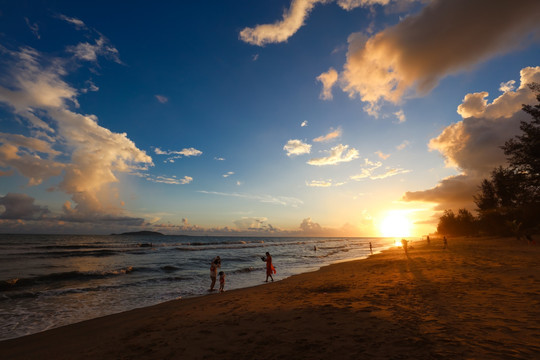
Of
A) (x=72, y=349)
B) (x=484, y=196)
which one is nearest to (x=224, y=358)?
(x=72, y=349)

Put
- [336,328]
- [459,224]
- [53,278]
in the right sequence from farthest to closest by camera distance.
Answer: [459,224]
[53,278]
[336,328]

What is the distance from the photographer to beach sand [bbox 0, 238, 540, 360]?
15.4ft

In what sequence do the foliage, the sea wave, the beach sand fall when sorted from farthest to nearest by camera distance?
the foliage < the sea wave < the beach sand

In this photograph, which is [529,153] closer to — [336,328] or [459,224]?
[336,328]

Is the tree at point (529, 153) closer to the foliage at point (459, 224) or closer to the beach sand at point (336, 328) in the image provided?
the beach sand at point (336, 328)

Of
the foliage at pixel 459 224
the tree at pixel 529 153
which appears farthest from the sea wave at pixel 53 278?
the foliage at pixel 459 224

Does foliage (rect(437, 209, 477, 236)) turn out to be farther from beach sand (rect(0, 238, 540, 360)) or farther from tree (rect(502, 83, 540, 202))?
beach sand (rect(0, 238, 540, 360))

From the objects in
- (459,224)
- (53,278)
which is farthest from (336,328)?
(459,224)

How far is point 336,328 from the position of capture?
604cm

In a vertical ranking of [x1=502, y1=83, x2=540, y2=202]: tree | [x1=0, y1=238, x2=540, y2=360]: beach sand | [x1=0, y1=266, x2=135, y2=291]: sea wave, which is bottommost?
[x1=0, y1=266, x2=135, y2=291]: sea wave

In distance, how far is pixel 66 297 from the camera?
14312 mm

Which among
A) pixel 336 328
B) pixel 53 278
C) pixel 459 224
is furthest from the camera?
pixel 459 224

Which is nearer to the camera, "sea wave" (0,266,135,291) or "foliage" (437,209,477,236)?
"sea wave" (0,266,135,291)

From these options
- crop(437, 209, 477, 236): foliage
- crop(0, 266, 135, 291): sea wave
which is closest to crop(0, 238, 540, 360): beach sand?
crop(0, 266, 135, 291): sea wave
